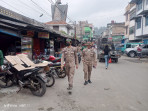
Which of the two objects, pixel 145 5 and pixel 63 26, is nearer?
pixel 145 5

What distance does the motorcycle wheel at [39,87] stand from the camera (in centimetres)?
380

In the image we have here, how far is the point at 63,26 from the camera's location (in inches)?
1056

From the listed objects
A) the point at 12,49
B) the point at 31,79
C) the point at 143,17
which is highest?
the point at 143,17

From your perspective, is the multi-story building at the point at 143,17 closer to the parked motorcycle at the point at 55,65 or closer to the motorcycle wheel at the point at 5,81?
the parked motorcycle at the point at 55,65

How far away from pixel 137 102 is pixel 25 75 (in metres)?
3.38

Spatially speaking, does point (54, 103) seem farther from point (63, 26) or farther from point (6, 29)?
point (63, 26)

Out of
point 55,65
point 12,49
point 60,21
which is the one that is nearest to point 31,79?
point 55,65

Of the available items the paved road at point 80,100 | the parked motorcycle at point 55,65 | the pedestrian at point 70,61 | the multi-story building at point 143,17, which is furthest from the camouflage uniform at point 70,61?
the multi-story building at point 143,17

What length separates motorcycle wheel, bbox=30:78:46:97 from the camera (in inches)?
150

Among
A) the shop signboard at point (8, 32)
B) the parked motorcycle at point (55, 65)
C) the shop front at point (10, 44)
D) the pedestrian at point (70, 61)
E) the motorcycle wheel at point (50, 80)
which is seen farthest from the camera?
the shop front at point (10, 44)

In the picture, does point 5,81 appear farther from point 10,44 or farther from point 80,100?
point 10,44

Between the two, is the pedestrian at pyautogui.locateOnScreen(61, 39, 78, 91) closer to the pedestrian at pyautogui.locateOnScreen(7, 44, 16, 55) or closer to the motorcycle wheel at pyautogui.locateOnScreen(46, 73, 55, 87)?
the motorcycle wheel at pyautogui.locateOnScreen(46, 73, 55, 87)

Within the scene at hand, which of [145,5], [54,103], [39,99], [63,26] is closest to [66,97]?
[54,103]

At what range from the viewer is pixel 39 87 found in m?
3.94
